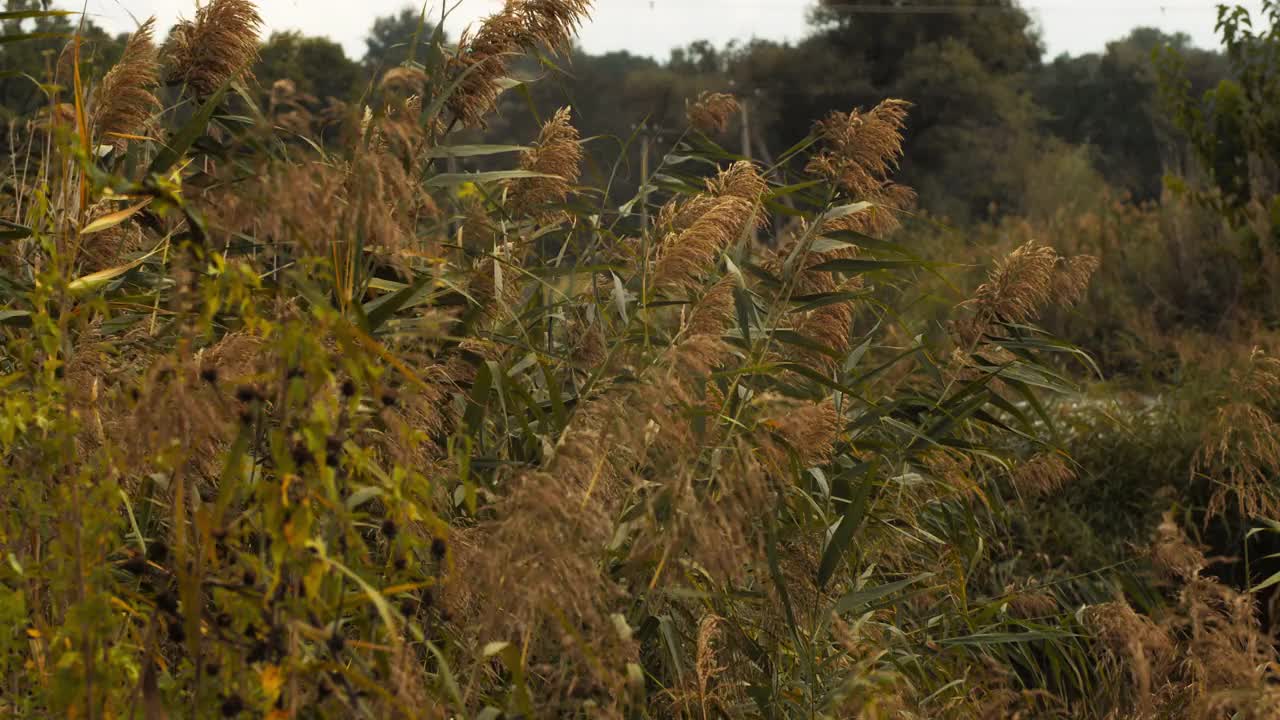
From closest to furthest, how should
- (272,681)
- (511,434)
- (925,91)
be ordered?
(272,681) < (511,434) < (925,91)

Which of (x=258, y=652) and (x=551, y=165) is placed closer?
(x=258, y=652)


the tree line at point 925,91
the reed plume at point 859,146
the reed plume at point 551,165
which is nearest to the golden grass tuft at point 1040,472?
the reed plume at point 859,146

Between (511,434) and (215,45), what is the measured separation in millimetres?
1228

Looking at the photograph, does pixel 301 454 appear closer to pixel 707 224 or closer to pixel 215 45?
pixel 707 224

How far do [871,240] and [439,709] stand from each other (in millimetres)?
1555

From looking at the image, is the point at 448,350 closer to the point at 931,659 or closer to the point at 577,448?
the point at 577,448

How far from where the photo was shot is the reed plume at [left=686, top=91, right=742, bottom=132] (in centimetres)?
321

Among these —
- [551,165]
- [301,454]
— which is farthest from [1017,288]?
[301,454]

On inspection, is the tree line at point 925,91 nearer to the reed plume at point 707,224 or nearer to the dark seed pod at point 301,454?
the reed plume at point 707,224

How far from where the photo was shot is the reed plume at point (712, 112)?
3.21 meters

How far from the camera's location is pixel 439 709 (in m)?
1.87

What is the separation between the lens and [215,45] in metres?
2.99

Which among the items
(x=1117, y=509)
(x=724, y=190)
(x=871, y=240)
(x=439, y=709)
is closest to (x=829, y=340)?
(x=871, y=240)

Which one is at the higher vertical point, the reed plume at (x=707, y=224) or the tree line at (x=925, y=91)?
the tree line at (x=925, y=91)
